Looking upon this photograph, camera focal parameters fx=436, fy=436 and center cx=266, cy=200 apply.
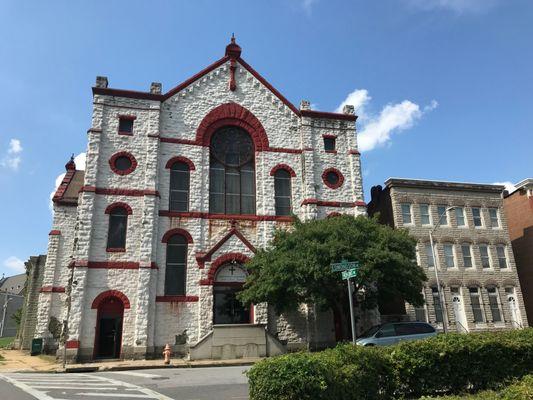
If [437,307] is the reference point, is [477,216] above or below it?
above

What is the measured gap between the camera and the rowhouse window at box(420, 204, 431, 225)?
104ft

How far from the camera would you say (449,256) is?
31.4 meters

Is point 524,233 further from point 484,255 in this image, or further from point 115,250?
point 115,250

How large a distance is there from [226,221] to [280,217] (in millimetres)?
3366

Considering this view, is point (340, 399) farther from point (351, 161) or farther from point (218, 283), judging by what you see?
point (351, 161)

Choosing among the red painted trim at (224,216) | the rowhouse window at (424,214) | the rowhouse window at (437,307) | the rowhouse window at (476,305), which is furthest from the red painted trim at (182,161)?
the rowhouse window at (476,305)

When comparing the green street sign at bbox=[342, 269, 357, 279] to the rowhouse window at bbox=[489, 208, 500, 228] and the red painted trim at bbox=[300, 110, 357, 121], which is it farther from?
the rowhouse window at bbox=[489, 208, 500, 228]

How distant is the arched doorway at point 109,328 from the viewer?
74.8 feet

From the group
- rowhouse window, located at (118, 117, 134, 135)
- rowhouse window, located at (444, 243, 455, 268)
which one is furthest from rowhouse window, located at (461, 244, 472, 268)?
rowhouse window, located at (118, 117, 134, 135)

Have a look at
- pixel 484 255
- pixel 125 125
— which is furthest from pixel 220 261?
pixel 484 255

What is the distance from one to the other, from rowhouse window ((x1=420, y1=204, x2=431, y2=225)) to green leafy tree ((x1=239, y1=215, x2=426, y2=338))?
10.0 metres

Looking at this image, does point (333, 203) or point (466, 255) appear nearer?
point (333, 203)

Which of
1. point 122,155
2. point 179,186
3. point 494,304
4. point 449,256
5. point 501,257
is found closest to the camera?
point 122,155

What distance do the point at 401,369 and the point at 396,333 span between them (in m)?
10.9
